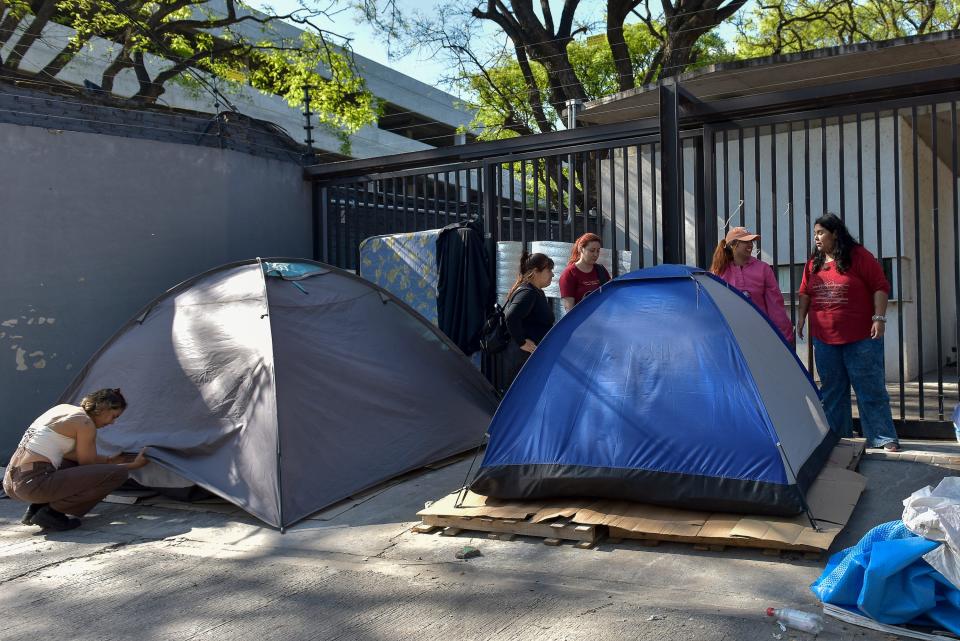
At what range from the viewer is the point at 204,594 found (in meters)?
3.97

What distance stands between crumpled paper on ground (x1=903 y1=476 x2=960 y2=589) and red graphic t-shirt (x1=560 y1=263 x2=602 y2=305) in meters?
3.40

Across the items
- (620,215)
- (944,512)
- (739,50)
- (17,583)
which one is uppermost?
(739,50)

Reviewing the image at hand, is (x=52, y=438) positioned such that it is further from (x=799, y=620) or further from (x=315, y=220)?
(x=315, y=220)

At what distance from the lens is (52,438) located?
5.18m

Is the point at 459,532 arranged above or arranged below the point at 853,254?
below

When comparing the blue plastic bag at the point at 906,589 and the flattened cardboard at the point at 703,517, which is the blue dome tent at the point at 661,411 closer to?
the flattened cardboard at the point at 703,517

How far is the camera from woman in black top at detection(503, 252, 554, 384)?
20.2ft

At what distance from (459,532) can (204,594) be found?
55.2 inches

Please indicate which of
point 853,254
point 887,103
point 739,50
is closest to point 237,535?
point 853,254

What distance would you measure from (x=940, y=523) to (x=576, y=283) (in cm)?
368

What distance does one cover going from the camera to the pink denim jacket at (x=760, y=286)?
6.18 metres

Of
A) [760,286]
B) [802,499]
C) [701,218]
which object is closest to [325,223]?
[701,218]

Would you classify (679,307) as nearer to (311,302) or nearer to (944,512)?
(944,512)

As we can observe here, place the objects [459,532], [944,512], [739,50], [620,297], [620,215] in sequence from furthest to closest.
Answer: [739,50] → [620,215] → [620,297] → [459,532] → [944,512]
